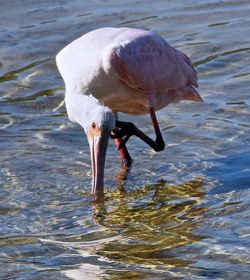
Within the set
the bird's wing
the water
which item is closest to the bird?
the bird's wing

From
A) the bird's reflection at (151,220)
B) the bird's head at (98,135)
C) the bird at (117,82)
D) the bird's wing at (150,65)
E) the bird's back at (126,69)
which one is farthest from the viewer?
the bird's wing at (150,65)

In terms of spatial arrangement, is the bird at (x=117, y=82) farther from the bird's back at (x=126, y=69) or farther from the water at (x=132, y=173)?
the water at (x=132, y=173)

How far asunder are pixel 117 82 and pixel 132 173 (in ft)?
2.88

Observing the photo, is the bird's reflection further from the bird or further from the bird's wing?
the bird's wing

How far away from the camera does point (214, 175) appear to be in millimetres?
9539

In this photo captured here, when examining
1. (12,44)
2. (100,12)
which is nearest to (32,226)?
(12,44)

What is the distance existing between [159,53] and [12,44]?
400cm

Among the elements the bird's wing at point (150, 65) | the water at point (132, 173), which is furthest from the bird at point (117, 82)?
the water at point (132, 173)

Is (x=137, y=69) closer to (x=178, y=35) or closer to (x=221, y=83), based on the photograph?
(x=221, y=83)

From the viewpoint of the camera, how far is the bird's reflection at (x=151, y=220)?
738cm

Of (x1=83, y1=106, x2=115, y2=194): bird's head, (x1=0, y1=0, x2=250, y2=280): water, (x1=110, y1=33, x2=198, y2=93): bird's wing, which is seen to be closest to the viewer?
(x1=0, y1=0, x2=250, y2=280): water

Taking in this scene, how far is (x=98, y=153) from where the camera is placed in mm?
9164

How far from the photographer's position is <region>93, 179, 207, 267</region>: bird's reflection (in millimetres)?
7383

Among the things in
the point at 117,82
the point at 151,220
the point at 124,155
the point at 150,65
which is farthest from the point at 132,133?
the point at 151,220
